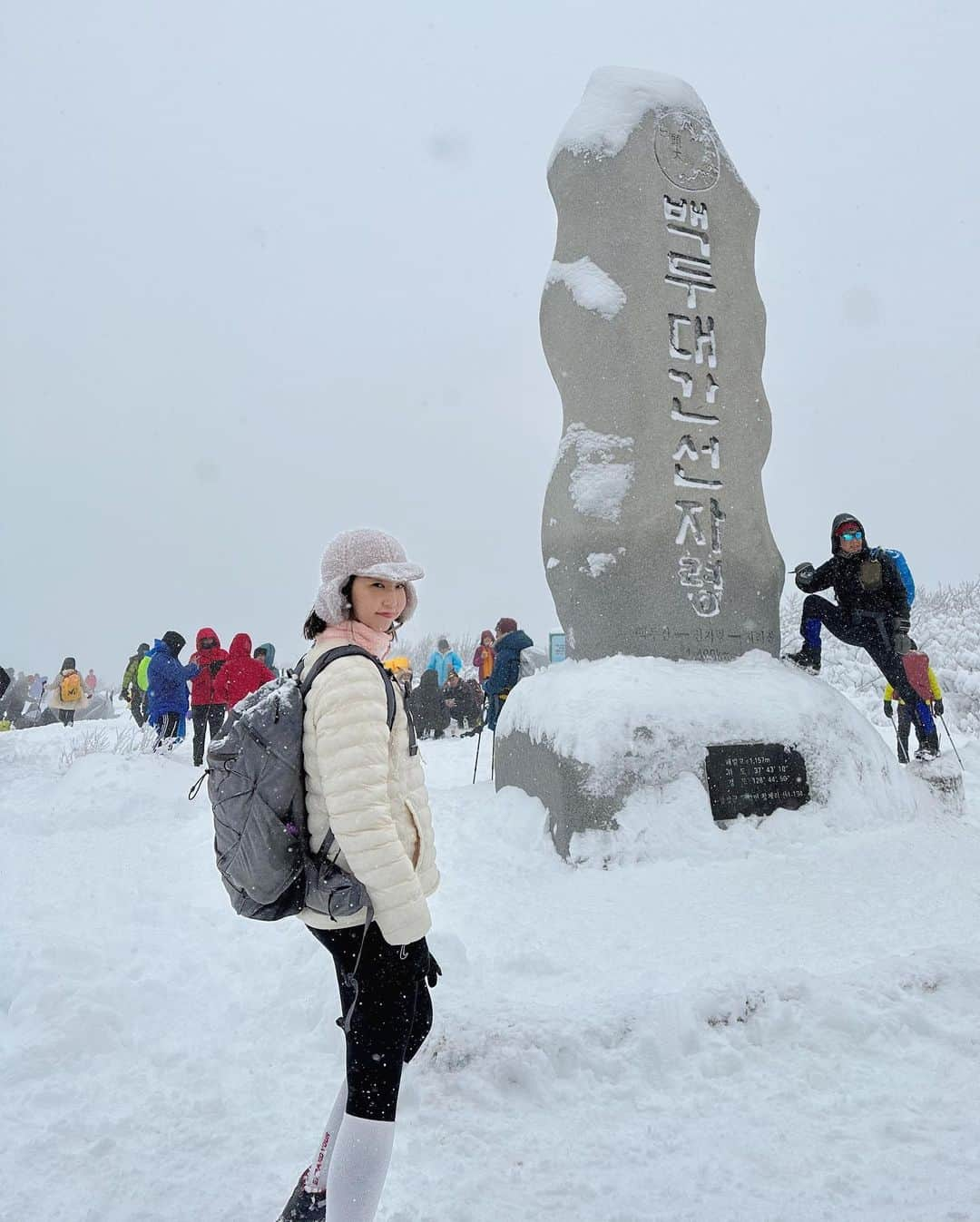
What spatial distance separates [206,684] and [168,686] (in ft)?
2.98

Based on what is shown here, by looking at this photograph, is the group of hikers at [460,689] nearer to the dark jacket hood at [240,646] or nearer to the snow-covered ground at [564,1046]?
the dark jacket hood at [240,646]

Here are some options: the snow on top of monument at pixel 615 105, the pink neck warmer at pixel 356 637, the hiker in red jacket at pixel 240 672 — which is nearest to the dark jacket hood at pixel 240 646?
the hiker in red jacket at pixel 240 672

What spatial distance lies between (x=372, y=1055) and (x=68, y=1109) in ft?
4.51

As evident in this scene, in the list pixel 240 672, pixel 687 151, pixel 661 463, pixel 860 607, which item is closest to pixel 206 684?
pixel 240 672

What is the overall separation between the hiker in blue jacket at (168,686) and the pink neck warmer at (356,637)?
883 cm

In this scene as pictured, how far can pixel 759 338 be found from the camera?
6566 millimetres

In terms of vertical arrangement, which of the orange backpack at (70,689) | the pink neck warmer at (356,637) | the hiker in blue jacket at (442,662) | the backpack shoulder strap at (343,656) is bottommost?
the backpack shoulder strap at (343,656)

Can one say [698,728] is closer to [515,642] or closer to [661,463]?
[661,463]

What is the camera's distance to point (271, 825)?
1.80m

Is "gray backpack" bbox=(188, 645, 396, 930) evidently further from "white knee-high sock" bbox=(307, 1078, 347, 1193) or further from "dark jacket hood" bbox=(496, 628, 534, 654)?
"dark jacket hood" bbox=(496, 628, 534, 654)

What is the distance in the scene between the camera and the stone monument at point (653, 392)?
583cm

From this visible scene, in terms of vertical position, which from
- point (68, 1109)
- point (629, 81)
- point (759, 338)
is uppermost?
point (629, 81)

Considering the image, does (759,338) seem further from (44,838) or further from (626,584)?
(44,838)

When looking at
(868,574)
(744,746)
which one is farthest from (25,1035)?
(868,574)
